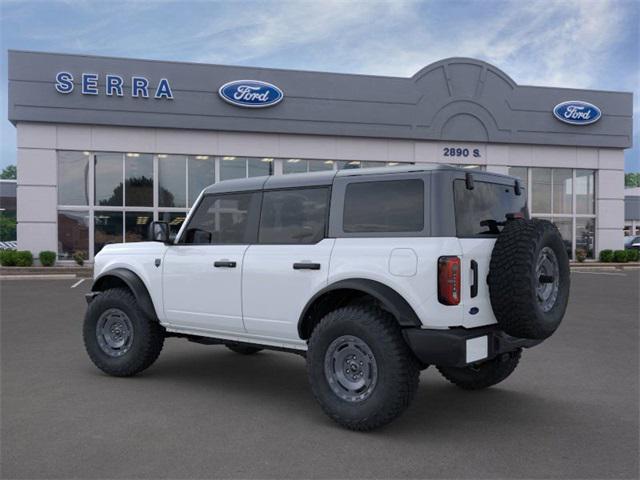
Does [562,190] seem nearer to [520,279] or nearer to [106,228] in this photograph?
[106,228]

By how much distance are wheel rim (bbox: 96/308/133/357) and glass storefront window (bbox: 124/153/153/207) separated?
18.3 meters

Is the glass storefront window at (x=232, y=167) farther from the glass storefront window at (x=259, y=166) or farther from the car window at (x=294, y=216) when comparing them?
the car window at (x=294, y=216)

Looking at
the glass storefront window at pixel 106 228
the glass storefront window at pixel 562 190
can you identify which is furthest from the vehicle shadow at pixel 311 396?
the glass storefront window at pixel 562 190

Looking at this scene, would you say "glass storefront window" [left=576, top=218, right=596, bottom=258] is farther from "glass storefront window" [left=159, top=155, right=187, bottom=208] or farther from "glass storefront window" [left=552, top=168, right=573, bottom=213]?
"glass storefront window" [left=159, top=155, right=187, bottom=208]

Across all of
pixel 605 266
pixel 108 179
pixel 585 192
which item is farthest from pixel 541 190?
pixel 108 179

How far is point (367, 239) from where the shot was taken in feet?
15.9

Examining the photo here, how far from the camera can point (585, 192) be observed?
97.7ft

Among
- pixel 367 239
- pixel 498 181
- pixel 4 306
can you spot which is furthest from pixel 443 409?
pixel 4 306

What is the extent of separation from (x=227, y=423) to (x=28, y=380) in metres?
2.69

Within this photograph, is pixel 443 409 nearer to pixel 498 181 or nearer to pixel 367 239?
pixel 367 239

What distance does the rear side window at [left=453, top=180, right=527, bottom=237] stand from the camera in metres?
4.74

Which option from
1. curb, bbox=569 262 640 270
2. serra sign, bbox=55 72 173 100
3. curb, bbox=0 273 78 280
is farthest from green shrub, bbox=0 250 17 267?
curb, bbox=569 262 640 270

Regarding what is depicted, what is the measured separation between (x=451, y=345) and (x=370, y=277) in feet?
2.69

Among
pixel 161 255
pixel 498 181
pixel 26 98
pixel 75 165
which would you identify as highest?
pixel 26 98
